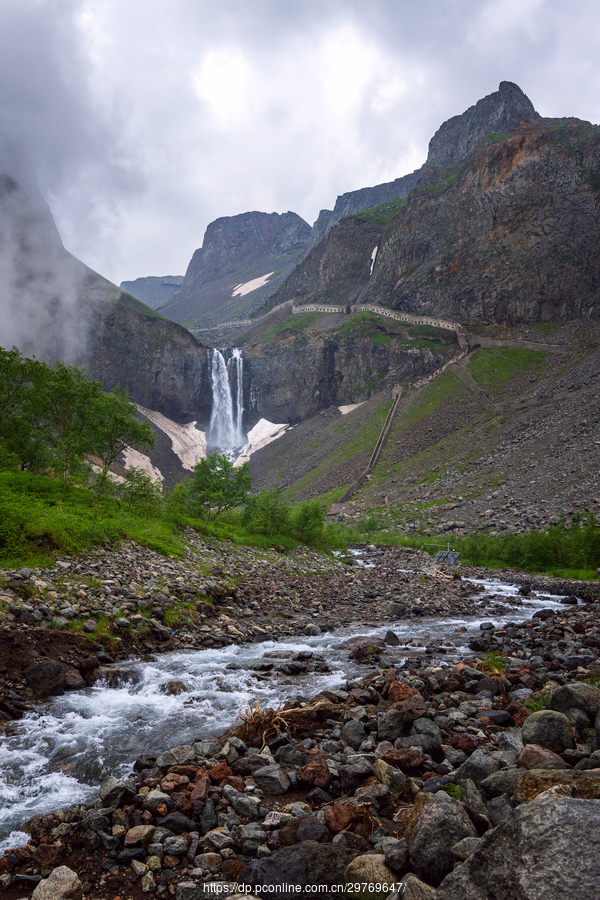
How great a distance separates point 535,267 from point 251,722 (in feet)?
362

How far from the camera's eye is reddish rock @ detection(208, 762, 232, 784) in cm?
566

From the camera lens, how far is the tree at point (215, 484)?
94.9ft

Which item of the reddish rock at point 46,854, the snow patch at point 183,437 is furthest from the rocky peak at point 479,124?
the reddish rock at point 46,854

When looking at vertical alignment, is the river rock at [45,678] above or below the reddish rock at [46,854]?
above

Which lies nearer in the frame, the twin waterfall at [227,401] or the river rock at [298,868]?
the river rock at [298,868]

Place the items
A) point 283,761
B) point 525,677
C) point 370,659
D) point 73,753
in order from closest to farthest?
point 283,761 < point 73,753 < point 525,677 < point 370,659

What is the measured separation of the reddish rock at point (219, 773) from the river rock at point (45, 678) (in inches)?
165

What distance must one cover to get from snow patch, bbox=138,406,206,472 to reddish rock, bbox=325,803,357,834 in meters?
99.9

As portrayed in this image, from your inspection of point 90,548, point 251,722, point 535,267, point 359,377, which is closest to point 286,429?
point 359,377

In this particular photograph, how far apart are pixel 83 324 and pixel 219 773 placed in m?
116

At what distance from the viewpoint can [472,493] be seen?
5316 centimetres

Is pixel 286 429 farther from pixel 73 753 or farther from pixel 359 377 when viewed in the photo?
pixel 73 753

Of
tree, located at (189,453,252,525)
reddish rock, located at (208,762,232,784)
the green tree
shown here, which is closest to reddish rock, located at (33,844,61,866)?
reddish rock, located at (208,762,232,784)

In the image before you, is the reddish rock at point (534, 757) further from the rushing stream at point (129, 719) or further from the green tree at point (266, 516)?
the green tree at point (266, 516)
